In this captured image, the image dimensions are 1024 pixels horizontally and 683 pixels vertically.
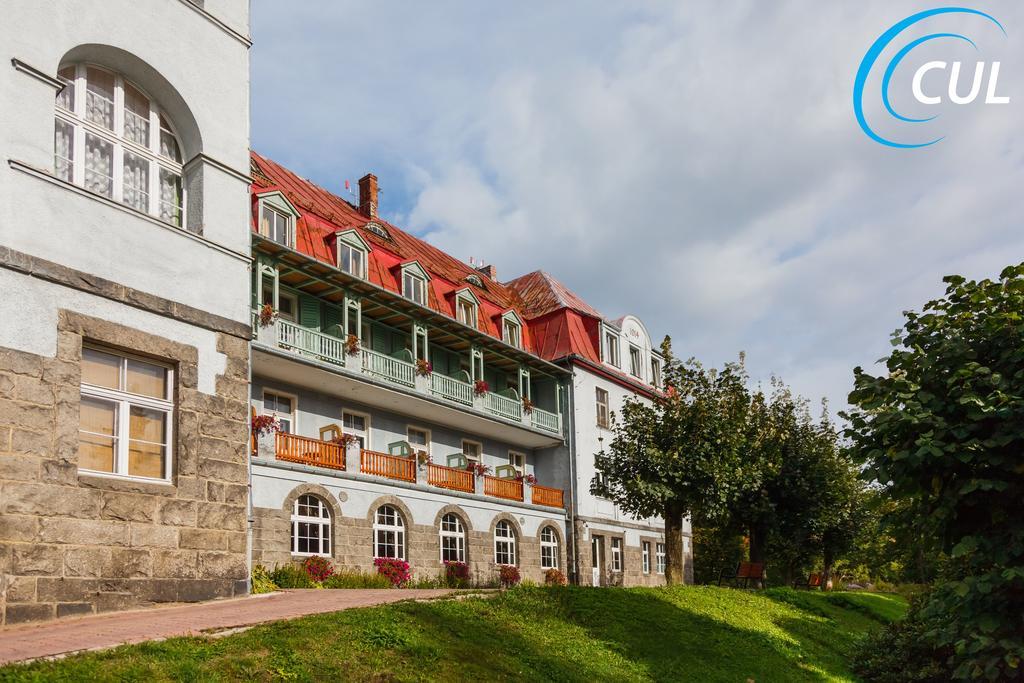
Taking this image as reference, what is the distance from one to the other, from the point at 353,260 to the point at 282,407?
15.3ft

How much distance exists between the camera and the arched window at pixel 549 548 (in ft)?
103

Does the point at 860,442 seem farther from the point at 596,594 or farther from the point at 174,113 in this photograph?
the point at 174,113

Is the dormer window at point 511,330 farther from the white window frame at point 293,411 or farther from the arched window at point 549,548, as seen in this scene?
the white window frame at point 293,411

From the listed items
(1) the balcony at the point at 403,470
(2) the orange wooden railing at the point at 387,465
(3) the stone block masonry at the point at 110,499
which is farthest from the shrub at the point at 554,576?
(3) the stone block masonry at the point at 110,499

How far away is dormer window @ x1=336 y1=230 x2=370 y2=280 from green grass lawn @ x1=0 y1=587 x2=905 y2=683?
12.7 m

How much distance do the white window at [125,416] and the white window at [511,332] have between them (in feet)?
65.9

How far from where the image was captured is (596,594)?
15438 mm

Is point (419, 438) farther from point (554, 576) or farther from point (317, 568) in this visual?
point (317, 568)

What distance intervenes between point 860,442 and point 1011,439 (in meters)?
1.68

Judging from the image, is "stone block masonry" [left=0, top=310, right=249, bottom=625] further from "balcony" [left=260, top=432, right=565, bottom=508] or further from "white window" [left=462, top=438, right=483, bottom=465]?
"white window" [left=462, top=438, right=483, bottom=465]

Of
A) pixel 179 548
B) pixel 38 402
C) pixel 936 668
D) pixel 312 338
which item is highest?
pixel 312 338

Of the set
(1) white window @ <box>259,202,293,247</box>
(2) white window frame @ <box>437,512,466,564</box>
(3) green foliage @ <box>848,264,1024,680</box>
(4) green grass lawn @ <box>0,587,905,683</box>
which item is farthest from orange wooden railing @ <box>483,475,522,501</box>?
(3) green foliage @ <box>848,264,1024,680</box>

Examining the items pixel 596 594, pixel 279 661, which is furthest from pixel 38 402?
pixel 596 594

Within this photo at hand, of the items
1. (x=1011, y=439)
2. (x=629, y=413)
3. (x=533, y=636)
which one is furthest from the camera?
(x=629, y=413)
